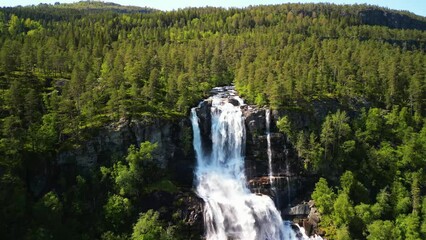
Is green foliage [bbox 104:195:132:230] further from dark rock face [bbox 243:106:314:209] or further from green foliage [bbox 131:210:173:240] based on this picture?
dark rock face [bbox 243:106:314:209]

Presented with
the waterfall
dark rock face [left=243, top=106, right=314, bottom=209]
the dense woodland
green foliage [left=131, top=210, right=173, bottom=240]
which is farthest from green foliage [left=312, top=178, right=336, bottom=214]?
green foliage [left=131, top=210, right=173, bottom=240]

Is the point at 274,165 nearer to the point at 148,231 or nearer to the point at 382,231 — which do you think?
the point at 382,231

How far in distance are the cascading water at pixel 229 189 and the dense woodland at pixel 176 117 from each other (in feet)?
18.4

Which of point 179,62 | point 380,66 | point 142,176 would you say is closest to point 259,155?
point 142,176

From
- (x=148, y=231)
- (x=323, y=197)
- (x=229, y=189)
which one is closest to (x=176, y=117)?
(x=229, y=189)

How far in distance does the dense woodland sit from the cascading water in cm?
562

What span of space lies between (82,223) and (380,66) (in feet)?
273

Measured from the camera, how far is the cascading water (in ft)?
196

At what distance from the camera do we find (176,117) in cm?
7200

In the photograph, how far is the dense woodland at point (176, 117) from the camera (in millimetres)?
55250

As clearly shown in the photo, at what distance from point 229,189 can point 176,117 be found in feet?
56.6

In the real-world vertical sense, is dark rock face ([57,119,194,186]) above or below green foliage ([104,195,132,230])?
above

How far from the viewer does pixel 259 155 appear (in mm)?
71438

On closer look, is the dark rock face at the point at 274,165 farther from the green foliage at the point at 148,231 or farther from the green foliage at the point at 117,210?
the green foliage at the point at 117,210
